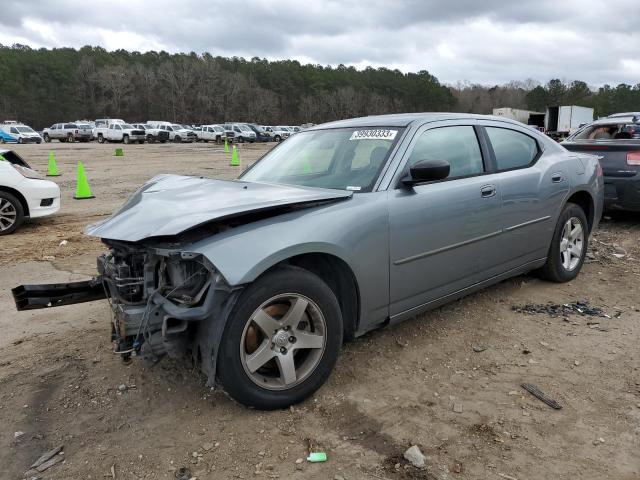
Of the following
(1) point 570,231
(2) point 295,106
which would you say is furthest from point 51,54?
(1) point 570,231

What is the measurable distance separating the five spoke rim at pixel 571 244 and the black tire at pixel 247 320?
9.63ft

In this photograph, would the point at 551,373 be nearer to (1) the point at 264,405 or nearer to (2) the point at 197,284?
(1) the point at 264,405

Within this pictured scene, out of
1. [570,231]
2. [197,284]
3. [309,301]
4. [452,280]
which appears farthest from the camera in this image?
[570,231]

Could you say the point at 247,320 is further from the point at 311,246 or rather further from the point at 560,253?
the point at 560,253

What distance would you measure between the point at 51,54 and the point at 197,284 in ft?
390

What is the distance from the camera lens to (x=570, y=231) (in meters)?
4.88

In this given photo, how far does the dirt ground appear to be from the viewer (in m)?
2.44

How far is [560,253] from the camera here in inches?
189

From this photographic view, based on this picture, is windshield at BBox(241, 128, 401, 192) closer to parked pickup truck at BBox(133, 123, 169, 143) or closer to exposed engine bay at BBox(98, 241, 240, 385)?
exposed engine bay at BBox(98, 241, 240, 385)

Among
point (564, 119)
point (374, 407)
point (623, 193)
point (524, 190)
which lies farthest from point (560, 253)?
point (564, 119)

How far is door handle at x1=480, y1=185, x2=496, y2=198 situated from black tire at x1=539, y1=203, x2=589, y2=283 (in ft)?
3.78

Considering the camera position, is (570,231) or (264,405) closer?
(264,405)

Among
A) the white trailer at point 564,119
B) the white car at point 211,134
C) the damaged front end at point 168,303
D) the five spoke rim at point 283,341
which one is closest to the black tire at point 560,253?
the five spoke rim at point 283,341

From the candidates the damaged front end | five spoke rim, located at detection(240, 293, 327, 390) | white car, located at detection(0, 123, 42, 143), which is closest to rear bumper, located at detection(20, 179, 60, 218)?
the damaged front end
